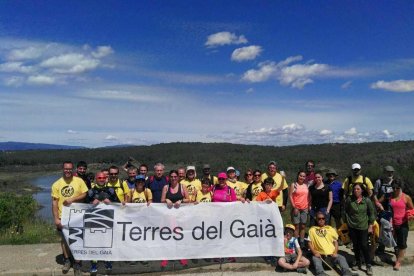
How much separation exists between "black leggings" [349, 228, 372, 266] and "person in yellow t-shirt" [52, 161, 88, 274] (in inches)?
197

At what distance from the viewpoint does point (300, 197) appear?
805 cm

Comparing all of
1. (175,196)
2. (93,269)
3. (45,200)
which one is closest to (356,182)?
(175,196)

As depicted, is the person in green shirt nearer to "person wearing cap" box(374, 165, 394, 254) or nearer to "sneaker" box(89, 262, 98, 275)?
"person wearing cap" box(374, 165, 394, 254)

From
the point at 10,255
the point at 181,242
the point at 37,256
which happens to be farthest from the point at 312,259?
the point at 10,255

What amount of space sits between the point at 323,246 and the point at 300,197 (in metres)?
1.10

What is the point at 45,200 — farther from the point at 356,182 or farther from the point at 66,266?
the point at 356,182

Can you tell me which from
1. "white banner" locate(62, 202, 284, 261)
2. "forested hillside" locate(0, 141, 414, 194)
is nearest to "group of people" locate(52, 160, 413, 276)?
"white banner" locate(62, 202, 284, 261)

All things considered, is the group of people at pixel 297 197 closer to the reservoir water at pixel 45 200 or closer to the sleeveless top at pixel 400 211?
the sleeveless top at pixel 400 211

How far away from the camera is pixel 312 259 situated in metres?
7.31

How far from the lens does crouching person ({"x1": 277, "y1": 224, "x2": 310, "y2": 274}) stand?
23.7 feet

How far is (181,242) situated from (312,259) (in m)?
2.41

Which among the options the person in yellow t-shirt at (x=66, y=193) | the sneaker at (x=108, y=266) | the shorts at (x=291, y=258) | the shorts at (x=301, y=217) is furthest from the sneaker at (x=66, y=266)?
the shorts at (x=301, y=217)

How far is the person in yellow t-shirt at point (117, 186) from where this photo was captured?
24.9 feet

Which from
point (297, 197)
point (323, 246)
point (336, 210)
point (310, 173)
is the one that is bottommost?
point (323, 246)
